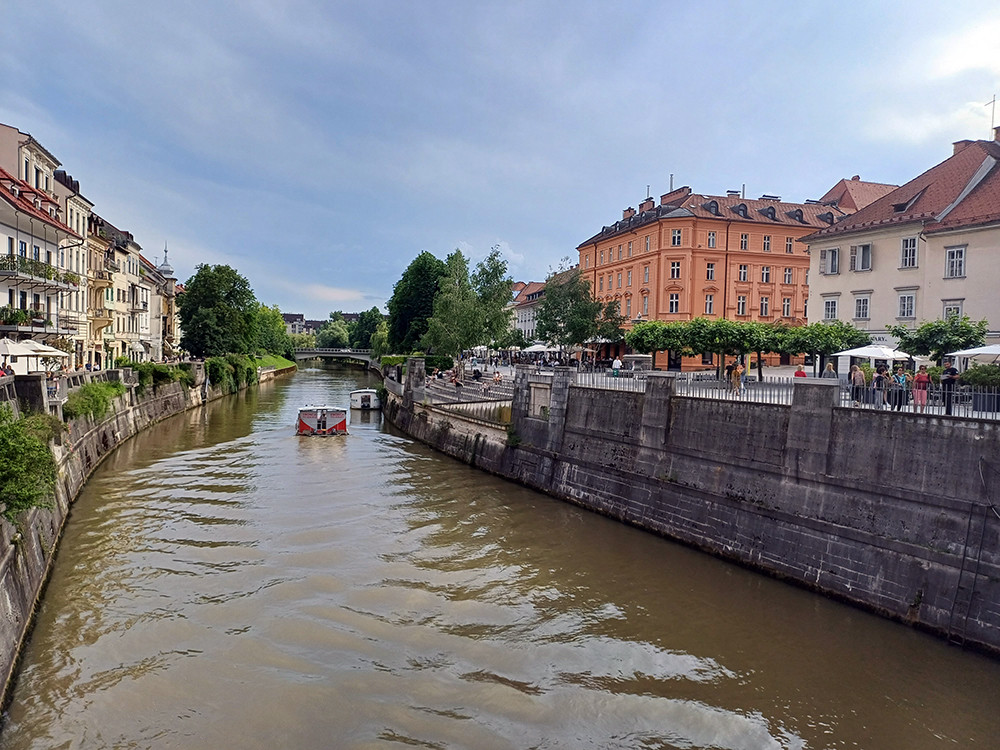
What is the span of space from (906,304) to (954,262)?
2666 mm

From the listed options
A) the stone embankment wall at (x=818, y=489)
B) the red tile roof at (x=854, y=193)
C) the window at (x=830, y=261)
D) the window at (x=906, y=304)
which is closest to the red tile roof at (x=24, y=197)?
the stone embankment wall at (x=818, y=489)

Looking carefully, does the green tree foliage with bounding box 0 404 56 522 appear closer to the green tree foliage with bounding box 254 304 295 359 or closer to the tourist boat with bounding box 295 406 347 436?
the tourist boat with bounding box 295 406 347 436

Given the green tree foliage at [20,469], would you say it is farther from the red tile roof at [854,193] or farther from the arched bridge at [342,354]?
the arched bridge at [342,354]

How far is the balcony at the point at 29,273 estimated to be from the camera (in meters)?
28.4

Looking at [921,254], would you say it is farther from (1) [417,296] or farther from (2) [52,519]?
(1) [417,296]

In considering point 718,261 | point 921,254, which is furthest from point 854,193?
point 921,254

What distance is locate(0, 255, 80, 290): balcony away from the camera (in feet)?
93.2

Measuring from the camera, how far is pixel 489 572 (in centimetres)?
1458

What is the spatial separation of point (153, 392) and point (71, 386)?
14.0 m

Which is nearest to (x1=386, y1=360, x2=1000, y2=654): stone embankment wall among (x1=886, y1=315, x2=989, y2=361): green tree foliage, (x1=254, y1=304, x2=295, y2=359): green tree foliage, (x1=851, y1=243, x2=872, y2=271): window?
(x1=886, y1=315, x2=989, y2=361): green tree foliage

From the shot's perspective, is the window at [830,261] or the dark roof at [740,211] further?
the dark roof at [740,211]

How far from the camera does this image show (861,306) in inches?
1244

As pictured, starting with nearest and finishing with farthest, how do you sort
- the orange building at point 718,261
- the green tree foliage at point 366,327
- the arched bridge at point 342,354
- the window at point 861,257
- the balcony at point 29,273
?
the balcony at point 29,273
the window at point 861,257
the orange building at point 718,261
the arched bridge at point 342,354
the green tree foliage at point 366,327

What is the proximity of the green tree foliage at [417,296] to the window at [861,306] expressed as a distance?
43425 millimetres
